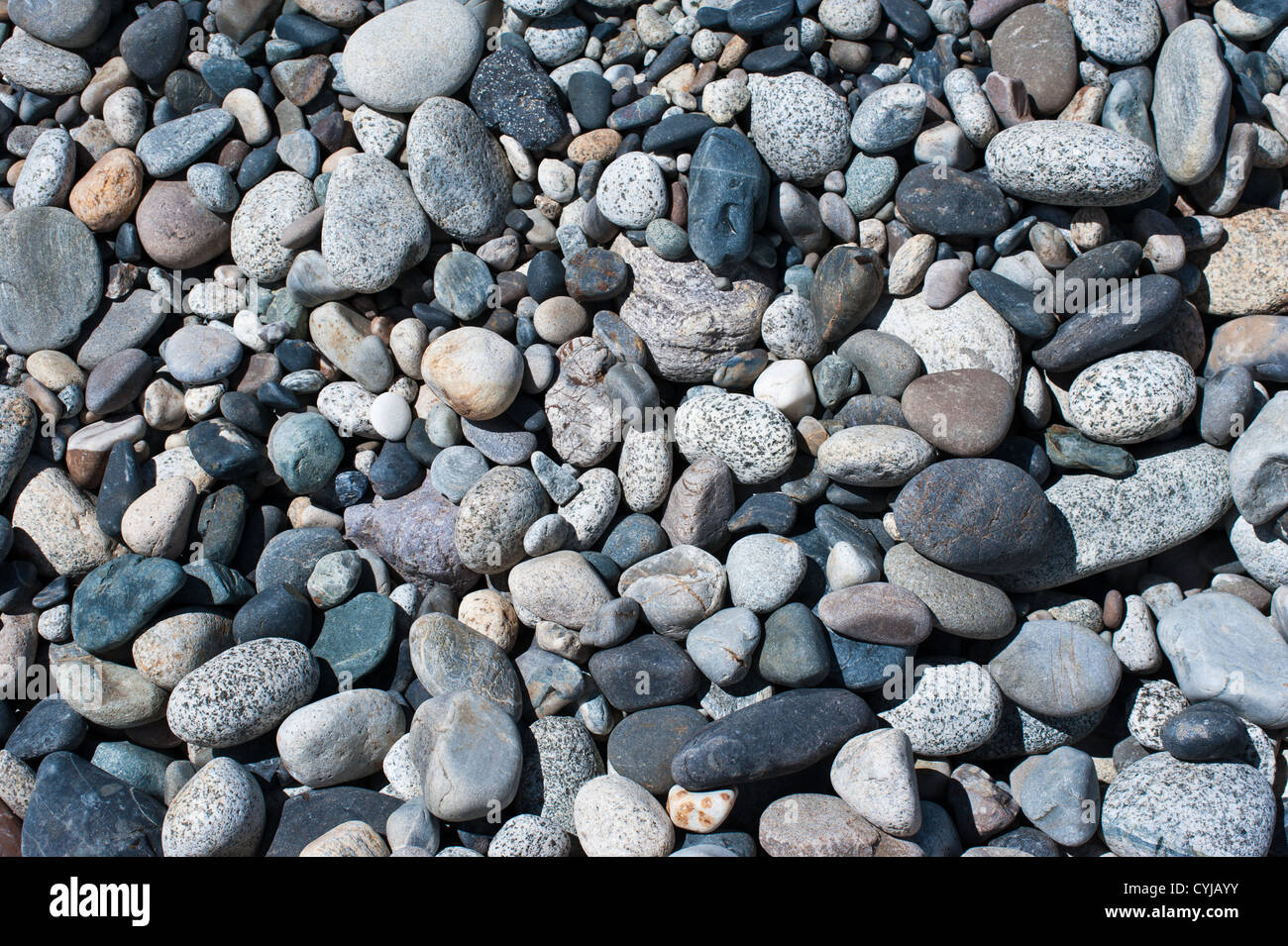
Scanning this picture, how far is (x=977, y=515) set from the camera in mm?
3479

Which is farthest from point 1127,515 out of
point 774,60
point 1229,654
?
point 774,60

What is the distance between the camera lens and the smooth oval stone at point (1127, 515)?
12.2 feet

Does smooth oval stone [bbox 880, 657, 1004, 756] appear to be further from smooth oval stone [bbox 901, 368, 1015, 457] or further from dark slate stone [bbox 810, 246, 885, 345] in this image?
dark slate stone [bbox 810, 246, 885, 345]

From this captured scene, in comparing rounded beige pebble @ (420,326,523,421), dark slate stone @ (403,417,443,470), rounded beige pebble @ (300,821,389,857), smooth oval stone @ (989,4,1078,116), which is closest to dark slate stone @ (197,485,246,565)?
dark slate stone @ (403,417,443,470)

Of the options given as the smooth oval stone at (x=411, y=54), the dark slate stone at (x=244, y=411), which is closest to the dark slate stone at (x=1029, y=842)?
the dark slate stone at (x=244, y=411)

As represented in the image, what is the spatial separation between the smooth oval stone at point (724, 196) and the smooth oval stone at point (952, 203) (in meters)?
0.72

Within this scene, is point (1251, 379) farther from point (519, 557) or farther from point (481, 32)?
point (481, 32)

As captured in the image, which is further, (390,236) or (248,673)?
(390,236)

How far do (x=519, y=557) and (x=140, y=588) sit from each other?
1.63 meters

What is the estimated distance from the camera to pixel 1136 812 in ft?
10.6

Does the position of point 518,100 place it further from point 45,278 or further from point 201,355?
point 45,278

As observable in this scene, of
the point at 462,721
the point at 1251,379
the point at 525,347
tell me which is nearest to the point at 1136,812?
the point at 1251,379

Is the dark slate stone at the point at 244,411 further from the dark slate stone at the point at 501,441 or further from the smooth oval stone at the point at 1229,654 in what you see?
the smooth oval stone at the point at 1229,654

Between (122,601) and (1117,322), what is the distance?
14.7 feet
